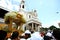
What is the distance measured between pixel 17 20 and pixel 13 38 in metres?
2.27

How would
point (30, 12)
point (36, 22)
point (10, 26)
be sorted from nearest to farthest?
point (10, 26)
point (36, 22)
point (30, 12)

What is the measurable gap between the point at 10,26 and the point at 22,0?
136ft

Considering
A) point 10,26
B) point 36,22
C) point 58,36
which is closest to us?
point 58,36

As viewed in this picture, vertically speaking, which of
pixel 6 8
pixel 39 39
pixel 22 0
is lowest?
pixel 39 39

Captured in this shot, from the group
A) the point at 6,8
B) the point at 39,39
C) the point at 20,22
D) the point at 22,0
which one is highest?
the point at 22,0

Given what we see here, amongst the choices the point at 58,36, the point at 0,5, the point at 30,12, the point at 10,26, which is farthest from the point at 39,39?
the point at 30,12

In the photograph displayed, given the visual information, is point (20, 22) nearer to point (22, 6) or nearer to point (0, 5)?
point (0, 5)

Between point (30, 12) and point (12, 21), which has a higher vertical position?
point (30, 12)

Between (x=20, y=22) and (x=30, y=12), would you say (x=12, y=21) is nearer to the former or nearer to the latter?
(x=20, y=22)

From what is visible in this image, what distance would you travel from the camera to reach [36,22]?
1868 inches

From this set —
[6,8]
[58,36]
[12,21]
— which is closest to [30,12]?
[6,8]

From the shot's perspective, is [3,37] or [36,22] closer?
[3,37]

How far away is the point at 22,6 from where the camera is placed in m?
49.0

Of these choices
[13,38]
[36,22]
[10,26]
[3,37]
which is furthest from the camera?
[36,22]
